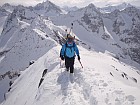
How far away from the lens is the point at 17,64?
95375 mm

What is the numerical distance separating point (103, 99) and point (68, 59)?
5677 mm

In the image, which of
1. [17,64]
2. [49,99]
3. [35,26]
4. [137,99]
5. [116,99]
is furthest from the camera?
[35,26]

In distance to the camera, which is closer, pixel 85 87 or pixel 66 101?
pixel 66 101

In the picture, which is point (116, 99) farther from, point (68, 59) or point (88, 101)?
point (68, 59)

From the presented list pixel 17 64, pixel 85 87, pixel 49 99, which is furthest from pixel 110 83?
pixel 17 64

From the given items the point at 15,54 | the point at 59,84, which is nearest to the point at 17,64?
the point at 15,54

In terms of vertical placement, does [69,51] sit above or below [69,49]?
below

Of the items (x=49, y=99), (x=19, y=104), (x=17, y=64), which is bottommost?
(x=17, y=64)

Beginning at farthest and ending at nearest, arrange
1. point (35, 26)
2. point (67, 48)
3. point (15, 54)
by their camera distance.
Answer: point (35, 26) → point (15, 54) → point (67, 48)

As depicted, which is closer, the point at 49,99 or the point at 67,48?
the point at 49,99

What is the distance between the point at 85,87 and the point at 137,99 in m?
4.42

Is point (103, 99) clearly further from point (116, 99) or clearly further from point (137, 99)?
point (137, 99)

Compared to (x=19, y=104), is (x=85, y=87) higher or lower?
higher

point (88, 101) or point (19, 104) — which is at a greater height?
point (88, 101)
